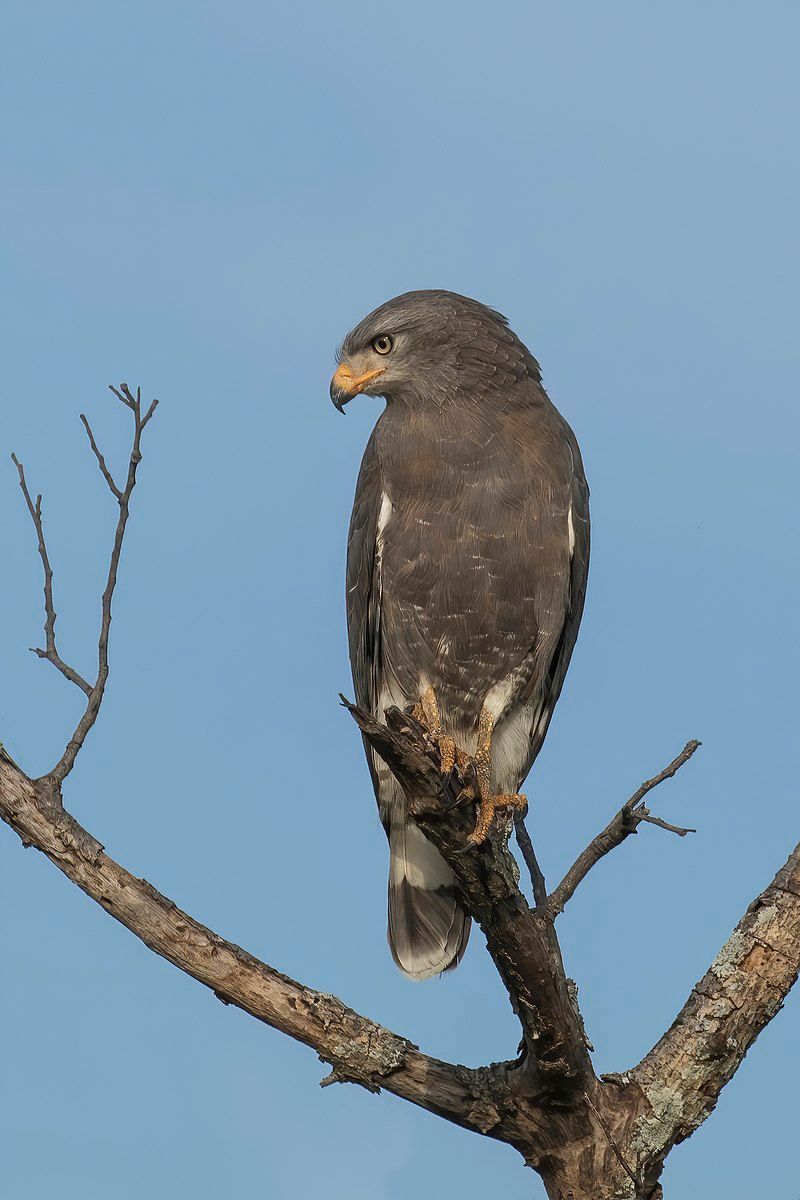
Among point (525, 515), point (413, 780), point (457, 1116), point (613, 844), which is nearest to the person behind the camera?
point (413, 780)

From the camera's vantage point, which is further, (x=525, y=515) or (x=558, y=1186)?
(x=525, y=515)

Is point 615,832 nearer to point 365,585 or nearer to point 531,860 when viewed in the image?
point 531,860

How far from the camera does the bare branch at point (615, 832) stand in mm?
4984

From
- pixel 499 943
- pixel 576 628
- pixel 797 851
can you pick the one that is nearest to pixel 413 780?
pixel 499 943

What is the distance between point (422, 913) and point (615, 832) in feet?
4.24

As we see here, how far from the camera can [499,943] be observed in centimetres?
437

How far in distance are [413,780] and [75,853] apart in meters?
1.23

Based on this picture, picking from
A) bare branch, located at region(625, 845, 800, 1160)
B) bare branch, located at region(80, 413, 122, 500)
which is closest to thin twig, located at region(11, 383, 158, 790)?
bare branch, located at region(80, 413, 122, 500)

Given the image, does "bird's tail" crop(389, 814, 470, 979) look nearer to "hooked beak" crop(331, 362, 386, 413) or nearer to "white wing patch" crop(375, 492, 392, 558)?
"white wing patch" crop(375, 492, 392, 558)

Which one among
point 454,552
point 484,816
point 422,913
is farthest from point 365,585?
point 484,816

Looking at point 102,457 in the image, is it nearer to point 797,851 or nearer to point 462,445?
point 462,445

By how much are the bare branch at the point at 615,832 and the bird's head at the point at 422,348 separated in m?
2.00

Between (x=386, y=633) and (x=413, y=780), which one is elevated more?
(x=386, y=633)

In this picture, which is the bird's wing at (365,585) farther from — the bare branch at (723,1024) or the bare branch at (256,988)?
the bare branch at (723,1024)
